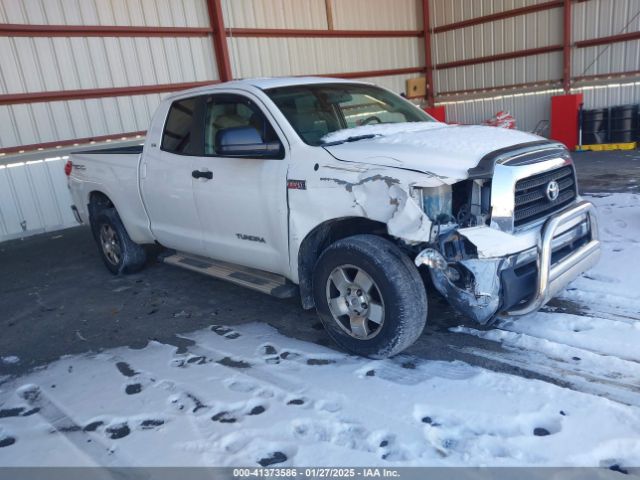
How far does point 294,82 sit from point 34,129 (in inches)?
299

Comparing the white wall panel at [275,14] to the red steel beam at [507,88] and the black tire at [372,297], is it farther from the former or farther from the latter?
the black tire at [372,297]

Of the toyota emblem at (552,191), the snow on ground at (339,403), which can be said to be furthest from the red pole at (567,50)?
the toyota emblem at (552,191)

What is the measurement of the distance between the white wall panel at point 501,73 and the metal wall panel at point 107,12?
336 inches

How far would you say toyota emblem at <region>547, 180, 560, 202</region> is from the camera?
Result: 3373 millimetres

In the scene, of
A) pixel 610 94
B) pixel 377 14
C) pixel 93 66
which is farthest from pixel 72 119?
pixel 610 94

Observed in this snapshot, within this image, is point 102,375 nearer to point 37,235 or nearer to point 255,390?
point 255,390

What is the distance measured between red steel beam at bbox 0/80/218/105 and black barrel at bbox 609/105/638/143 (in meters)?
9.85

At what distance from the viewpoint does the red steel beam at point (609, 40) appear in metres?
12.8

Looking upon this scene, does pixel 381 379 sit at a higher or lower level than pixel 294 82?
lower

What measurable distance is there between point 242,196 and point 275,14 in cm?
1057

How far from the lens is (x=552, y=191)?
3395 mm

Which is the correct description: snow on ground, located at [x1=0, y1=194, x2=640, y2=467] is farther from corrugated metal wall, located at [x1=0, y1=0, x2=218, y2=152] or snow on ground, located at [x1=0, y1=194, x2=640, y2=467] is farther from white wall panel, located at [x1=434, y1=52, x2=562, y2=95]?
white wall panel, located at [x1=434, y1=52, x2=562, y2=95]

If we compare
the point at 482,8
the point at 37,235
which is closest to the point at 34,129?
the point at 37,235

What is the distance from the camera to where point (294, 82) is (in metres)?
4.40
